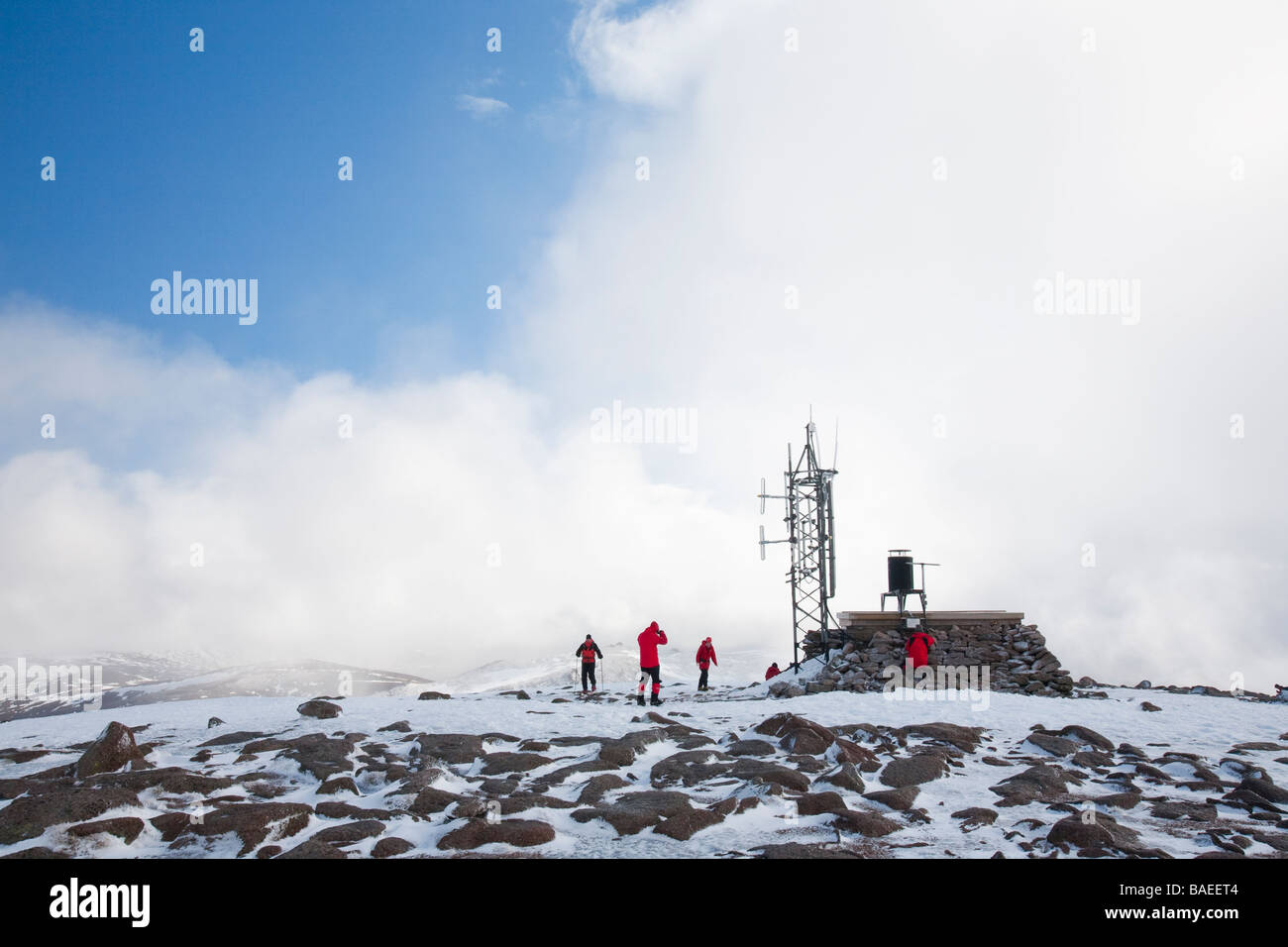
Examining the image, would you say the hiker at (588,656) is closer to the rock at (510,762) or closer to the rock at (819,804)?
the rock at (510,762)

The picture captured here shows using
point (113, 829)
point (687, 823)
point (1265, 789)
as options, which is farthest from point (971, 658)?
point (113, 829)

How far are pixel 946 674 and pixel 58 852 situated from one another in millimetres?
22694

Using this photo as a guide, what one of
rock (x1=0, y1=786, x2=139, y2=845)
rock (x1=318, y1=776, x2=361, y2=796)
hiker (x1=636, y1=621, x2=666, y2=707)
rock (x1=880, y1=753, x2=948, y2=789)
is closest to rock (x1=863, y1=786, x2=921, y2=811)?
rock (x1=880, y1=753, x2=948, y2=789)

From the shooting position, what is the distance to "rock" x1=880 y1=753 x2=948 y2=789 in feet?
30.3

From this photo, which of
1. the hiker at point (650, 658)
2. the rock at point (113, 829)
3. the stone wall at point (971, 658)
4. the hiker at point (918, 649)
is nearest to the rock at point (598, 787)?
the rock at point (113, 829)

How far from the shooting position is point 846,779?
900cm

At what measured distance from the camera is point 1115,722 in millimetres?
14031

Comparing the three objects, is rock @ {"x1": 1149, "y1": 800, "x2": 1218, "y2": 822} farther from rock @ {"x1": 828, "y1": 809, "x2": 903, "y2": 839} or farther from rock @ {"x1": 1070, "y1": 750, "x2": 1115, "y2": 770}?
rock @ {"x1": 828, "y1": 809, "x2": 903, "y2": 839}

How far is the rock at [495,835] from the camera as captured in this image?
7086 mm

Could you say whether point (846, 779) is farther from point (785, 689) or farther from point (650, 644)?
point (785, 689)

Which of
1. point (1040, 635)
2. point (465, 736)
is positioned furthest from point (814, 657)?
point (465, 736)

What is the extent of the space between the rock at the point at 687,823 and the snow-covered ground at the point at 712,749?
0.10 meters

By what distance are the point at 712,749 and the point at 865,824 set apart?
3.83m

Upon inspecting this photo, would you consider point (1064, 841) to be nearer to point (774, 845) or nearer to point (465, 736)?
point (774, 845)
